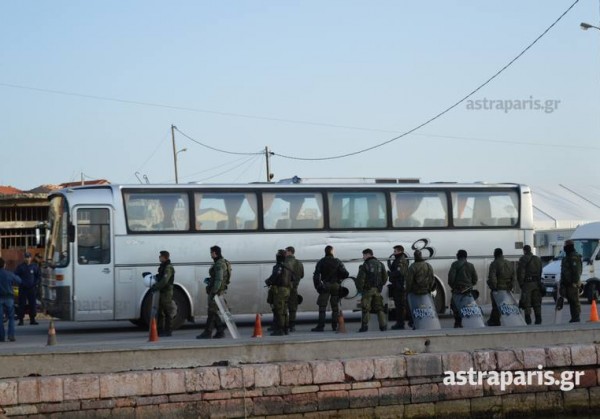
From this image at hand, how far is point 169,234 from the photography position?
→ 2214 centimetres

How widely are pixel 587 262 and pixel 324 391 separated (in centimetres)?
2038

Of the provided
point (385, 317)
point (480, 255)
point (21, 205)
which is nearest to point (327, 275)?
point (385, 317)

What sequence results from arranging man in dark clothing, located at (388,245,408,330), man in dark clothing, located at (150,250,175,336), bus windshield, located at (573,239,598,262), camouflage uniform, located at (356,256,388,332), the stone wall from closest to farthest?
1. the stone wall
2. camouflage uniform, located at (356,256,388,332)
3. man in dark clothing, located at (150,250,175,336)
4. man in dark clothing, located at (388,245,408,330)
5. bus windshield, located at (573,239,598,262)

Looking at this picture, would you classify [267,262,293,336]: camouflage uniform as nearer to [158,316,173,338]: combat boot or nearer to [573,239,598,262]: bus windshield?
[158,316,173,338]: combat boot

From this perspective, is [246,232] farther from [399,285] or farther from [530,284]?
[530,284]

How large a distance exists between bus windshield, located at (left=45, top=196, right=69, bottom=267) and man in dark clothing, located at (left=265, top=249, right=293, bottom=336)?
15.9ft

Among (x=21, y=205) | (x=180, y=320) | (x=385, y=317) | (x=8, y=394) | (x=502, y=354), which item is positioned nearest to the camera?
(x=8, y=394)

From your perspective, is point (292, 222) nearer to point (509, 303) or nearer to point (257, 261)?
point (257, 261)

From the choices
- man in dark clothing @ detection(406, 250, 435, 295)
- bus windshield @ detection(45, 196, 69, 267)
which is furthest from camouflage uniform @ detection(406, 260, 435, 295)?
bus windshield @ detection(45, 196, 69, 267)

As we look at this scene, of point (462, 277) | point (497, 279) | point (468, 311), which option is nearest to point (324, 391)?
point (468, 311)

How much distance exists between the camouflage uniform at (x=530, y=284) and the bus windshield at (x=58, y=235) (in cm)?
931

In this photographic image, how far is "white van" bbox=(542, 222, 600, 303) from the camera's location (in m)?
32.3

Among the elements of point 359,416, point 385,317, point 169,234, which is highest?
point 169,234

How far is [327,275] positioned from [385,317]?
62.8 inches
